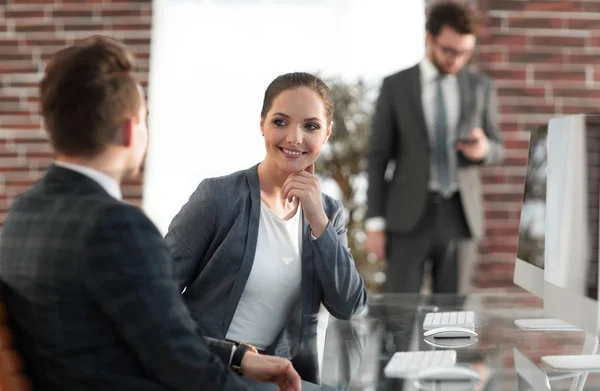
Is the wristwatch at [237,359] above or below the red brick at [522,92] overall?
below

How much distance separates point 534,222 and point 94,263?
4.33 feet

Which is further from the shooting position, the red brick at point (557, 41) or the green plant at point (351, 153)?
the red brick at point (557, 41)

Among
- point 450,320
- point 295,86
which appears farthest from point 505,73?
point 295,86

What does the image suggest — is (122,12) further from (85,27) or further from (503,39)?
(503,39)

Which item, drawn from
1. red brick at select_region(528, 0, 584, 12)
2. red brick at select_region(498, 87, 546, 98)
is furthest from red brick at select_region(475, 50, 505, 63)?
red brick at select_region(528, 0, 584, 12)

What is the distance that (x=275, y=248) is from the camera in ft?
6.84

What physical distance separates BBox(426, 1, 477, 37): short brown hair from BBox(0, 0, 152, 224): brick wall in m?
1.81

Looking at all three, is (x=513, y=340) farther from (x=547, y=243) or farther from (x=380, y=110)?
(x=380, y=110)

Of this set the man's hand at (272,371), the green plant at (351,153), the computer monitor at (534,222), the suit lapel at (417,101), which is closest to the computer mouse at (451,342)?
the computer monitor at (534,222)

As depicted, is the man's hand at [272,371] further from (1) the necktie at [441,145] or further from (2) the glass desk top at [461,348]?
(1) the necktie at [441,145]

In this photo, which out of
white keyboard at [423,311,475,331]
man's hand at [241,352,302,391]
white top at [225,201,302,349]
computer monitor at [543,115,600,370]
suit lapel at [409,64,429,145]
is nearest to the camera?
man's hand at [241,352,302,391]

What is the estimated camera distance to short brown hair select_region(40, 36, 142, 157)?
1300mm

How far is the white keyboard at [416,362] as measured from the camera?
165 centimetres

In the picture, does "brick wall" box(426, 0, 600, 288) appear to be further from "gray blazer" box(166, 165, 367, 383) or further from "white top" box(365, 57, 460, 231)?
"gray blazer" box(166, 165, 367, 383)
